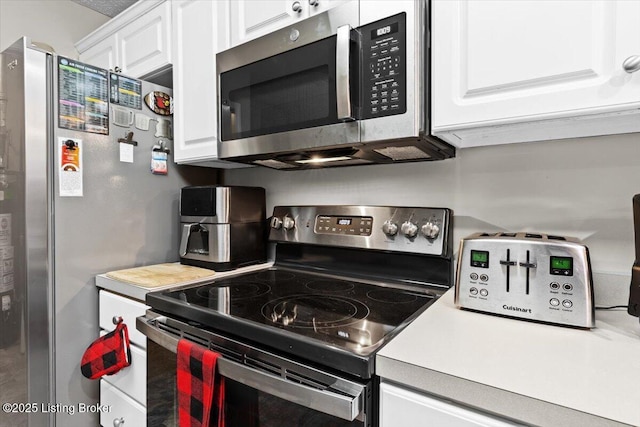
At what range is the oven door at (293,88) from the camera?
100 centimetres

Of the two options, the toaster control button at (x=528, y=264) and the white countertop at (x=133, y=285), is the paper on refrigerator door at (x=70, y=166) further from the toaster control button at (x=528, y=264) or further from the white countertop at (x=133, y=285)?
the toaster control button at (x=528, y=264)

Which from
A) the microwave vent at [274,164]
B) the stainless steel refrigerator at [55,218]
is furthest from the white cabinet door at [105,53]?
the microwave vent at [274,164]

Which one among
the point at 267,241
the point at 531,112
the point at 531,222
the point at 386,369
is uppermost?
the point at 531,112

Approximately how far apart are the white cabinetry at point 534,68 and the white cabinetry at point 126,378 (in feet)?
4.03

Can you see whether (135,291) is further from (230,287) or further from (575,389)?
(575,389)

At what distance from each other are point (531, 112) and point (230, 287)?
1.04 m

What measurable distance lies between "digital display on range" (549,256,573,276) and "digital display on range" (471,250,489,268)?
140 mm

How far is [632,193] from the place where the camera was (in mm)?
920

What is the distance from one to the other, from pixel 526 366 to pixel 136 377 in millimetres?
1248

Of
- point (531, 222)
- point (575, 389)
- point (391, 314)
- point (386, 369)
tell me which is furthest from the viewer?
point (531, 222)

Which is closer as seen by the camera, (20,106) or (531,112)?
(531,112)

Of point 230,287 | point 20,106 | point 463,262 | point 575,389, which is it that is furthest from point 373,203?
point 20,106

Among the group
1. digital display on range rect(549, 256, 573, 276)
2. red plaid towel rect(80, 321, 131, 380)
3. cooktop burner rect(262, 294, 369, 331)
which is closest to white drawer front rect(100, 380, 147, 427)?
red plaid towel rect(80, 321, 131, 380)

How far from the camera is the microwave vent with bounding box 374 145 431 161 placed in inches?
42.7
